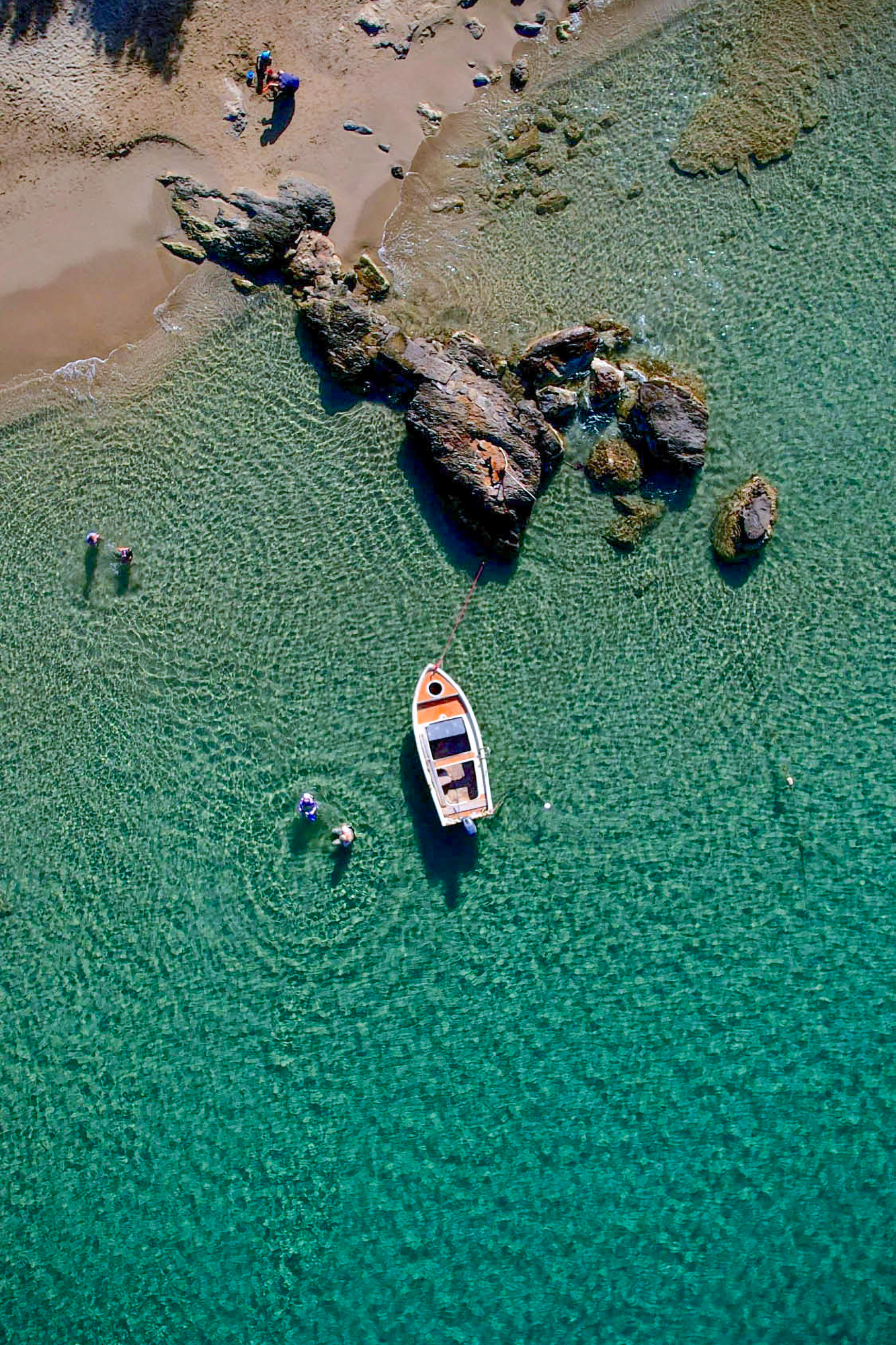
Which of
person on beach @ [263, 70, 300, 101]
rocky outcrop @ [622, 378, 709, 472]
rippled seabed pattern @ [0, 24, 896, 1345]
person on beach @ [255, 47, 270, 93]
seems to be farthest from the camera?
rocky outcrop @ [622, 378, 709, 472]

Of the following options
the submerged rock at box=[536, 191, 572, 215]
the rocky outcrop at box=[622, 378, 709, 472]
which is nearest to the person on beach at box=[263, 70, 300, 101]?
the submerged rock at box=[536, 191, 572, 215]

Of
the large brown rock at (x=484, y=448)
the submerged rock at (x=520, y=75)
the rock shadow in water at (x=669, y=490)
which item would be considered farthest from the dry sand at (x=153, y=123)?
the rock shadow in water at (x=669, y=490)

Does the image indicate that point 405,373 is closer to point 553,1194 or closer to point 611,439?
point 611,439

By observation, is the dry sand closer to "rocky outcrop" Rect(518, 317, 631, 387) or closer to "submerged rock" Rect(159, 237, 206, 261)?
"submerged rock" Rect(159, 237, 206, 261)

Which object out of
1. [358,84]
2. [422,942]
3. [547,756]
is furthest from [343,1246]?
[358,84]

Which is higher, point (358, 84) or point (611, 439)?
point (358, 84)

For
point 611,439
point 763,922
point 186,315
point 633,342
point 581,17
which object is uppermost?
point 581,17
